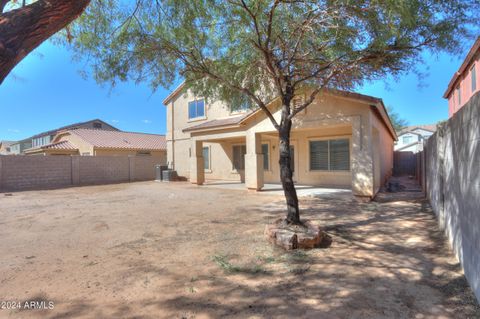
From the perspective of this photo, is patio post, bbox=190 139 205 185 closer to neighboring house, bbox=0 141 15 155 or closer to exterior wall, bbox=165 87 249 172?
exterior wall, bbox=165 87 249 172

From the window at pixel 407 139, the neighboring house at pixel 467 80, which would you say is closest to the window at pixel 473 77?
the neighboring house at pixel 467 80

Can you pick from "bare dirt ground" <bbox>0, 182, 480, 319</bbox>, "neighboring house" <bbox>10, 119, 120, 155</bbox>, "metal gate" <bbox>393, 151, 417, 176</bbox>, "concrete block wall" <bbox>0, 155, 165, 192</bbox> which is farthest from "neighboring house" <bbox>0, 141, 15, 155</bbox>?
"metal gate" <bbox>393, 151, 417, 176</bbox>

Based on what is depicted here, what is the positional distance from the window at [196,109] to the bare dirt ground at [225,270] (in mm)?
11584

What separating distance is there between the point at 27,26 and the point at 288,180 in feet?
16.2

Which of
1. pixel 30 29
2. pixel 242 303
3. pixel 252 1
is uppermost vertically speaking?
pixel 252 1

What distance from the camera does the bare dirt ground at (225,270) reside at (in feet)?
10.1

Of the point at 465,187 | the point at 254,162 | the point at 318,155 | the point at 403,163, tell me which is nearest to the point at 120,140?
the point at 254,162

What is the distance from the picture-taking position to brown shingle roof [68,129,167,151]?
24364 mm

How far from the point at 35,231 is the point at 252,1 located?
23.1 feet

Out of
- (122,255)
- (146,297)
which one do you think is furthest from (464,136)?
(122,255)

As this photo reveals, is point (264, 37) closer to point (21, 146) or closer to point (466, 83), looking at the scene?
point (466, 83)

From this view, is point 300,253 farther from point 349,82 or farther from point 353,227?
point 349,82

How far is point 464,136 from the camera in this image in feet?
11.8

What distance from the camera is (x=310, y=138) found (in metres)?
13.6
